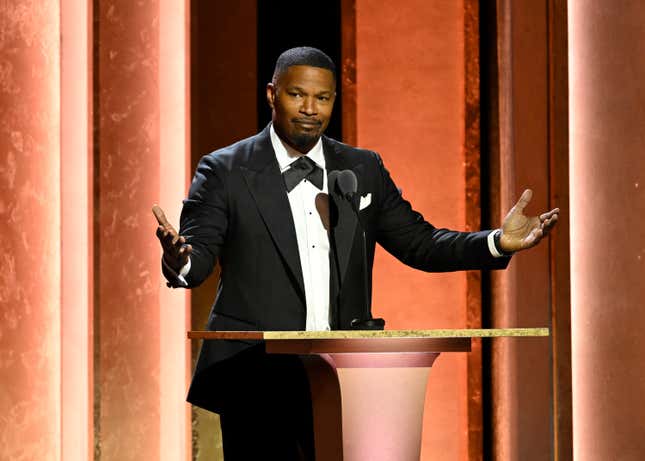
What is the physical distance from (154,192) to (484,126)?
124 cm

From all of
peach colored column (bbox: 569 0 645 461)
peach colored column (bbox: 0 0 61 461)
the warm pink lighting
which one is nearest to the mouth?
peach colored column (bbox: 0 0 61 461)

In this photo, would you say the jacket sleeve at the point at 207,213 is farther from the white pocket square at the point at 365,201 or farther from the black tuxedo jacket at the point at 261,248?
the white pocket square at the point at 365,201

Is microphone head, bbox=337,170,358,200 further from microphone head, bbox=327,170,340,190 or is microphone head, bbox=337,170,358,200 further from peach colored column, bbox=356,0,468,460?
peach colored column, bbox=356,0,468,460

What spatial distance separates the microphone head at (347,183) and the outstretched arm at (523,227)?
1.10 feet

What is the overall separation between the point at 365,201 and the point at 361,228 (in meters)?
0.09

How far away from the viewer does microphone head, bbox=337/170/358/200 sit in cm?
232

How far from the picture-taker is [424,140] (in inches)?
168

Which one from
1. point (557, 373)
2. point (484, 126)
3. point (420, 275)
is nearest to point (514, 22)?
point (484, 126)

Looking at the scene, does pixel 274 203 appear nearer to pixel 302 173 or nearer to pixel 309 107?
pixel 302 173

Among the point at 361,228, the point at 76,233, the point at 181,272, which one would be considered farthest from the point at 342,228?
the point at 76,233

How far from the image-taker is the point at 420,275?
4.24 m

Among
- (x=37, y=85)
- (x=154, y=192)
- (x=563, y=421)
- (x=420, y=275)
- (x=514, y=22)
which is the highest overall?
(x=514, y=22)

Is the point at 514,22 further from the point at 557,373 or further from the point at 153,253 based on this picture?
the point at 153,253

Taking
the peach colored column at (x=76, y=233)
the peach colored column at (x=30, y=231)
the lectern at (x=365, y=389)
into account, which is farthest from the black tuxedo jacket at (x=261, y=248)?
the peach colored column at (x=76, y=233)
